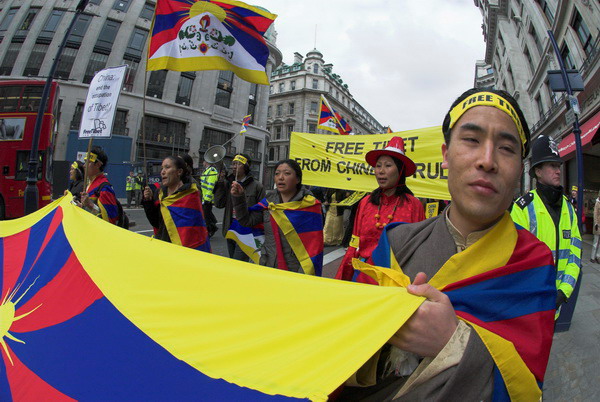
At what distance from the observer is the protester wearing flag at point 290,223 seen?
3.38m

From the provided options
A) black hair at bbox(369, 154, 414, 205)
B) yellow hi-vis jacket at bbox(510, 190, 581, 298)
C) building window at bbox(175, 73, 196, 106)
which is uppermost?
building window at bbox(175, 73, 196, 106)

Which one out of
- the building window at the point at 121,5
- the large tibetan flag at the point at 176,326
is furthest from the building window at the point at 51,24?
the large tibetan flag at the point at 176,326

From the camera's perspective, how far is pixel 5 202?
1030 cm

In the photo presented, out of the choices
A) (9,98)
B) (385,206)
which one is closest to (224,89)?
(9,98)

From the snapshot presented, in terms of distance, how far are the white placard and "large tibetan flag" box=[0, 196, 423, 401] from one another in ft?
10.5

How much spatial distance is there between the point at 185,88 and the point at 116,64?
21.2 feet

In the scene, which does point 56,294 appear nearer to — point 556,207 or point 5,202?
point 556,207

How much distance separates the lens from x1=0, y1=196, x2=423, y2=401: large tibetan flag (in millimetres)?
880

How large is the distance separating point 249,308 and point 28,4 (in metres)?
40.4

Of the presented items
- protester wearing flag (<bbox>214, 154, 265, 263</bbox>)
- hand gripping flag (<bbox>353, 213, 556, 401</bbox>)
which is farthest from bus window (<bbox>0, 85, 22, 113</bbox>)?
hand gripping flag (<bbox>353, 213, 556, 401</bbox>)

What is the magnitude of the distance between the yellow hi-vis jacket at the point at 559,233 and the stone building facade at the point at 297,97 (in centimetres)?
5325

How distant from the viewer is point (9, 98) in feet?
35.8

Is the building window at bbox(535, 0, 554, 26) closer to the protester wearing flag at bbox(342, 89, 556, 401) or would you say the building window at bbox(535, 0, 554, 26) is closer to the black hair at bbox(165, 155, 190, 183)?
the black hair at bbox(165, 155, 190, 183)

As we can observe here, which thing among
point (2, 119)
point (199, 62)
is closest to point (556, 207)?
point (199, 62)
